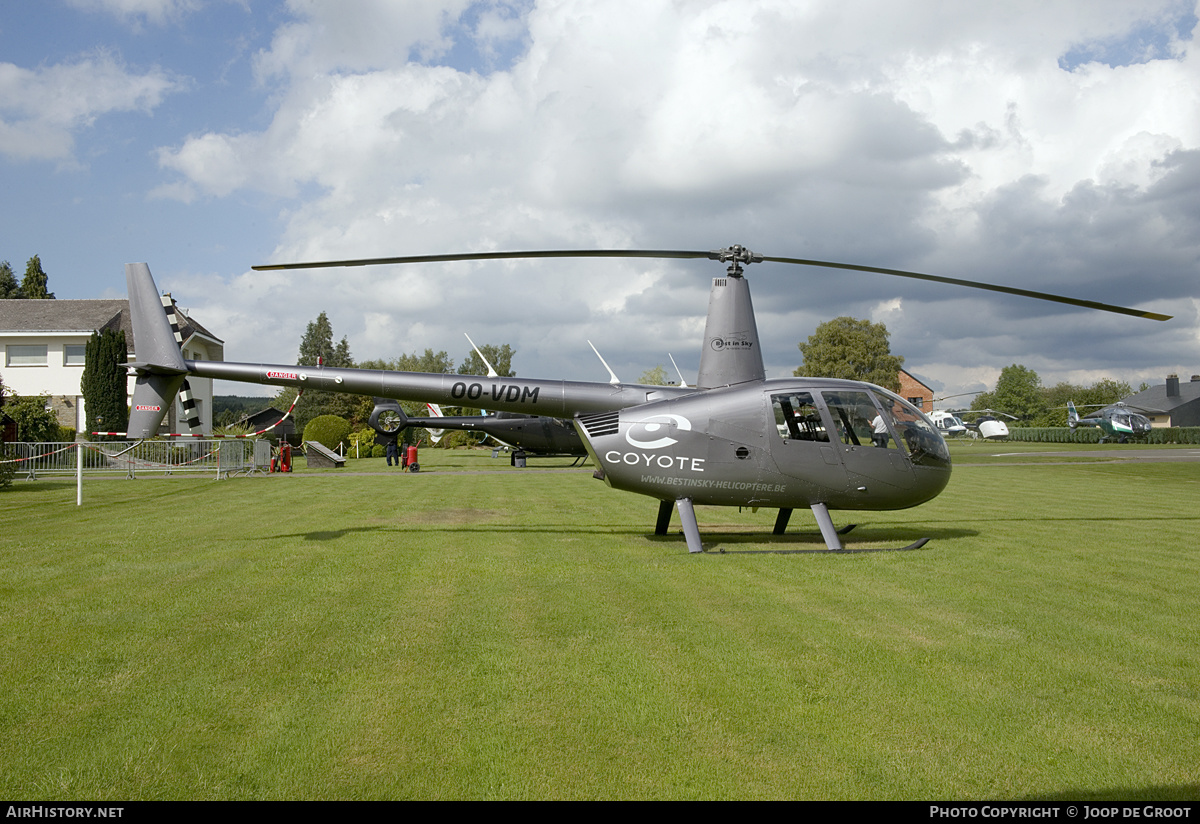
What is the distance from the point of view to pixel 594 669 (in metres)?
5.31

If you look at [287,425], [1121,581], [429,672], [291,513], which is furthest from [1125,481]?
[287,425]

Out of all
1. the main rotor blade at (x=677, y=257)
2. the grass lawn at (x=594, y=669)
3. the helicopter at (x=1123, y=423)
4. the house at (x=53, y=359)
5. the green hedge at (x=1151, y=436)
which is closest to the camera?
the grass lawn at (x=594, y=669)

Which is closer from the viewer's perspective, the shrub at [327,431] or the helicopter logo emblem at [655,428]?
the helicopter logo emblem at [655,428]

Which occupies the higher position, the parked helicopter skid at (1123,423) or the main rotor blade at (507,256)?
the main rotor blade at (507,256)

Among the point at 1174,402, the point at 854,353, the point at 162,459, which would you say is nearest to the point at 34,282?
the point at 162,459

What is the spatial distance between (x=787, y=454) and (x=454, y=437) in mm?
70964

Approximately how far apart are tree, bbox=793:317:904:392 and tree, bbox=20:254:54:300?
6809 cm

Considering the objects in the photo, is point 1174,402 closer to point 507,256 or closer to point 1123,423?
point 1123,423

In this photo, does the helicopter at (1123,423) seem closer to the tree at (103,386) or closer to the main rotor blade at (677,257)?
the main rotor blade at (677,257)

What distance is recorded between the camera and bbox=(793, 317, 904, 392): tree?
68812 mm

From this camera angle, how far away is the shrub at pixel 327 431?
52969 millimetres

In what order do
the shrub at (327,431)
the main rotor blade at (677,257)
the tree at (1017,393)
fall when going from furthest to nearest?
1. the tree at (1017,393)
2. the shrub at (327,431)
3. the main rotor blade at (677,257)

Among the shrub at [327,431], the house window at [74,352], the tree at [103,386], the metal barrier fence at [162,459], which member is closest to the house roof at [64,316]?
the house window at [74,352]

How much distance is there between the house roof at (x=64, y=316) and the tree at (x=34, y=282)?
24030 millimetres
